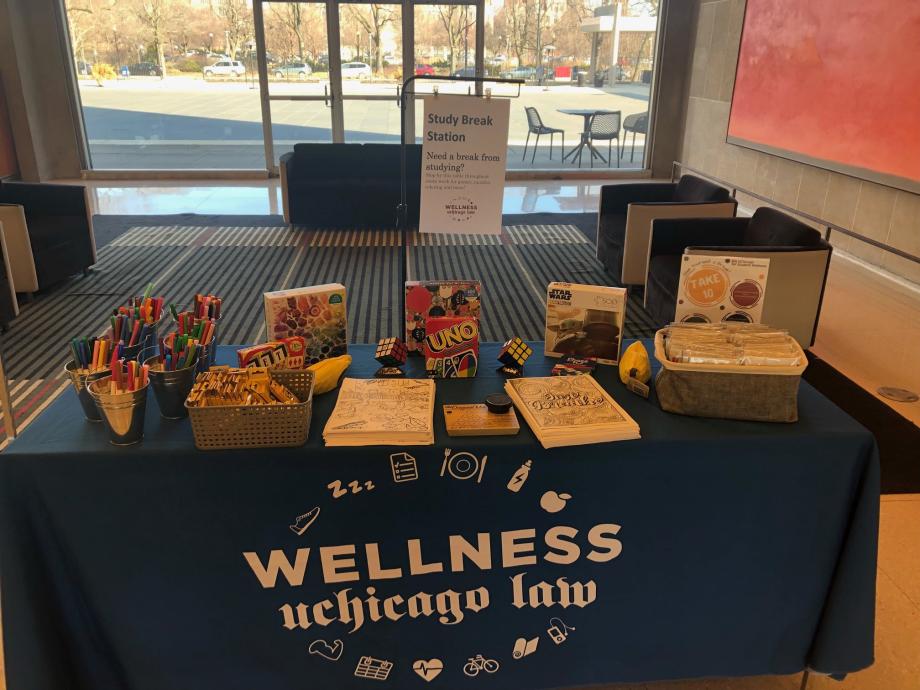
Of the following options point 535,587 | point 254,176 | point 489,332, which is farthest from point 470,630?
point 254,176

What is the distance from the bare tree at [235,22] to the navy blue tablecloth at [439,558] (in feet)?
28.1

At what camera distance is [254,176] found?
955 cm

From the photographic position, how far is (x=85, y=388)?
5.66ft

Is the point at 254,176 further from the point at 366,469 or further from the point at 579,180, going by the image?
the point at 366,469

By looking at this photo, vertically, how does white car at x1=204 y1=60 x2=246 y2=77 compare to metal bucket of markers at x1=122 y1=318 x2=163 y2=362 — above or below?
above

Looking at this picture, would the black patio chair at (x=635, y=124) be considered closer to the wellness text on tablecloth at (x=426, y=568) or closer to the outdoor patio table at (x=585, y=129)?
the outdoor patio table at (x=585, y=129)

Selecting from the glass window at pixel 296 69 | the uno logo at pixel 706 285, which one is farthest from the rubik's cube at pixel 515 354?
the glass window at pixel 296 69

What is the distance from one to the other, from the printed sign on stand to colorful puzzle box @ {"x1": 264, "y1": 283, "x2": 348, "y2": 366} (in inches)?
39.6

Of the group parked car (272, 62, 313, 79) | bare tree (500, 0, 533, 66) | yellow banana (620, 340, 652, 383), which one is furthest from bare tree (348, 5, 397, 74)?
yellow banana (620, 340, 652, 383)

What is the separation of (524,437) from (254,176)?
873cm

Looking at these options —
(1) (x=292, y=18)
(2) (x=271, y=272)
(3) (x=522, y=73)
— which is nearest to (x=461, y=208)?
(2) (x=271, y=272)

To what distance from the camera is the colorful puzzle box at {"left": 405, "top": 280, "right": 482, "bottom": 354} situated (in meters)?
2.05

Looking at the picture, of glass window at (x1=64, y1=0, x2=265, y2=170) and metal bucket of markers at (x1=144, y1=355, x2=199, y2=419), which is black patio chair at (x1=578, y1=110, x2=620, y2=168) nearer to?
glass window at (x1=64, y1=0, x2=265, y2=170)

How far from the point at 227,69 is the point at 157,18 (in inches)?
39.7
